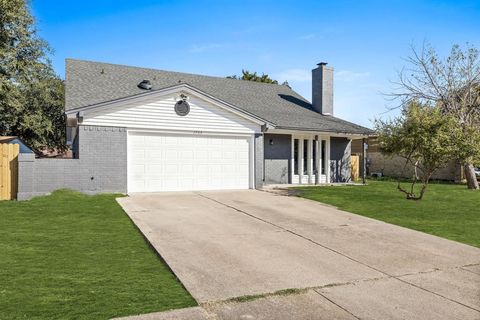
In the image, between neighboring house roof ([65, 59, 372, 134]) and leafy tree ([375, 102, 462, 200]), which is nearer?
leafy tree ([375, 102, 462, 200])

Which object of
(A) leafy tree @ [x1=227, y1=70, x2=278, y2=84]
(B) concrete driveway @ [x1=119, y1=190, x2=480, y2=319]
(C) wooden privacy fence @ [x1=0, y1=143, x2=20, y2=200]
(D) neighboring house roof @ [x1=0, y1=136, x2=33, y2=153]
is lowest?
(B) concrete driveway @ [x1=119, y1=190, x2=480, y2=319]

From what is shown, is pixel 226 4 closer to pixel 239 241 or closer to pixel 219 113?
pixel 219 113

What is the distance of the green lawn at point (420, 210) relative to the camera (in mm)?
8156

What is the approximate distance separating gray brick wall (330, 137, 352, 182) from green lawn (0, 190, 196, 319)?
13.3 m

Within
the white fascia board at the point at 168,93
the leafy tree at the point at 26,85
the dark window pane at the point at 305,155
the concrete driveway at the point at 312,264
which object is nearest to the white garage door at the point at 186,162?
the white fascia board at the point at 168,93

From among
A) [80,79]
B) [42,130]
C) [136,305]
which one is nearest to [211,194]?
[80,79]

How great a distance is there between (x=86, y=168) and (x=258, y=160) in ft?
22.9

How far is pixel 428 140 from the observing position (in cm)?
1155

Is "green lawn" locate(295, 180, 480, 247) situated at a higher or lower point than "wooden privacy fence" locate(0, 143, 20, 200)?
lower

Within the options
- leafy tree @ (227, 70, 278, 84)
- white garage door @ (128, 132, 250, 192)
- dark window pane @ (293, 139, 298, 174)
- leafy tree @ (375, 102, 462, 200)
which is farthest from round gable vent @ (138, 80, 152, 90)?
leafy tree @ (227, 70, 278, 84)

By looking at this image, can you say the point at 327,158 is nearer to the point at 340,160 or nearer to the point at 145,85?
the point at 340,160

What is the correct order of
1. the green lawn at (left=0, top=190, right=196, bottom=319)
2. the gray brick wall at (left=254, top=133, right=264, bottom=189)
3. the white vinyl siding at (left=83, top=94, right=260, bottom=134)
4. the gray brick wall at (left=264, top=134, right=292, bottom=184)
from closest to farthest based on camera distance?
the green lawn at (left=0, top=190, right=196, bottom=319) → the white vinyl siding at (left=83, top=94, right=260, bottom=134) → the gray brick wall at (left=254, top=133, right=264, bottom=189) → the gray brick wall at (left=264, top=134, right=292, bottom=184)

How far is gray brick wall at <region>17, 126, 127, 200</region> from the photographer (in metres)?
11.4

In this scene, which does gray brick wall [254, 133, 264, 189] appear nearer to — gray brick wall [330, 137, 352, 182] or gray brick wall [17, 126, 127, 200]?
gray brick wall [330, 137, 352, 182]
